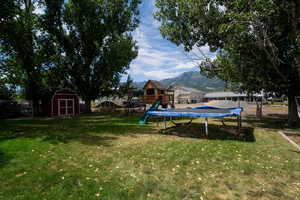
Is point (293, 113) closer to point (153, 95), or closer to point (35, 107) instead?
point (153, 95)

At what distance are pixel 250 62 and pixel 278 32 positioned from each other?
2186 mm

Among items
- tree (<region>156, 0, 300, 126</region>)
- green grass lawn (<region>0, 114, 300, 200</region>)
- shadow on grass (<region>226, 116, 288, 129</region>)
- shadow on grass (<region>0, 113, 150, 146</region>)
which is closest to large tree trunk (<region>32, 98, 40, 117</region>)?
shadow on grass (<region>0, 113, 150, 146</region>)

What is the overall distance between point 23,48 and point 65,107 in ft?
25.7

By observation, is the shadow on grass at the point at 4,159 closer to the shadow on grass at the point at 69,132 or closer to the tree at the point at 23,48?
the shadow on grass at the point at 69,132

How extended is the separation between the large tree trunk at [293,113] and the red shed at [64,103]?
22.6 m

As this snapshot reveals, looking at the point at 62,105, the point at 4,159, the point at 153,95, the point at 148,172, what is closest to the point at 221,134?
the point at 148,172

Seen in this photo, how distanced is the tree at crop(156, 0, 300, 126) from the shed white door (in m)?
14.8

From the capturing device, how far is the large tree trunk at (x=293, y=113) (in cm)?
1140

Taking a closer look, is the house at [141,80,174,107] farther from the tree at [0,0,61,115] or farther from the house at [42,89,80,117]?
the tree at [0,0,61,115]

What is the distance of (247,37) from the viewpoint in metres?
11.1

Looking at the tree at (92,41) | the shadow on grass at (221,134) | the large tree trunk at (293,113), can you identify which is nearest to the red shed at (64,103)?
the tree at (92,41)

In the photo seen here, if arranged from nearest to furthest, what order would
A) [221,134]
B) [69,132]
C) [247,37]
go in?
[221,134], [69,132], [247,37]

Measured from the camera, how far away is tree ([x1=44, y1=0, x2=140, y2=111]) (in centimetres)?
2166

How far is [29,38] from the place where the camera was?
18094mm
